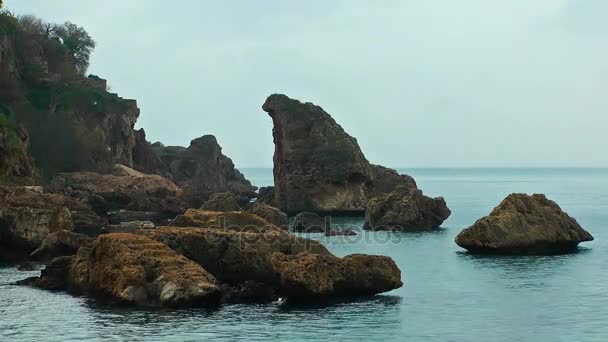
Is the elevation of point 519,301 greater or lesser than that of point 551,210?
lesser

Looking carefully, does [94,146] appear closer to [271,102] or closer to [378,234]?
[271,102]

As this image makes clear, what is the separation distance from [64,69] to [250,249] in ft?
346

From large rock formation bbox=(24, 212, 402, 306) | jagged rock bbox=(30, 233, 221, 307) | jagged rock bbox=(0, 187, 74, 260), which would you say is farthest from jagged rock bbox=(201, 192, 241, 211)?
jagged rock bbox=(30, 233, 221, 307)

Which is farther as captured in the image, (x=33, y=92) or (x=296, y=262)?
(x=33, y=92)

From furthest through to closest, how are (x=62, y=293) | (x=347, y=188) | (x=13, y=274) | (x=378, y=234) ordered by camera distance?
(x=347, y=188) → (x=378, y=234) → (x=13, y=274) → (x=62, y=293)

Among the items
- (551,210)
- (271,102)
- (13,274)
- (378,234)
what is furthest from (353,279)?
(271,102)

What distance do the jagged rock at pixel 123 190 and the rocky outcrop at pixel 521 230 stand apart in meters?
45.6

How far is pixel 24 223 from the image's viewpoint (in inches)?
2422

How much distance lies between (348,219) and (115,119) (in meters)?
50.1

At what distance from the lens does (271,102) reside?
13362cm

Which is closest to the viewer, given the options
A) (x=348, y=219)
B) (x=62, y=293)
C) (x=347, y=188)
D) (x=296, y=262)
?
(x=296, y=262)

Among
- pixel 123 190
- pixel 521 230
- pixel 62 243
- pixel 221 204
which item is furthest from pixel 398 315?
pixel 123 190

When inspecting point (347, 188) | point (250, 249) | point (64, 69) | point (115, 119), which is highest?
point (64, 69)

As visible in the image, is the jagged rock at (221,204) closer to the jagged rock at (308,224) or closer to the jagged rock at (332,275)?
the jagged rock at (308,224)
